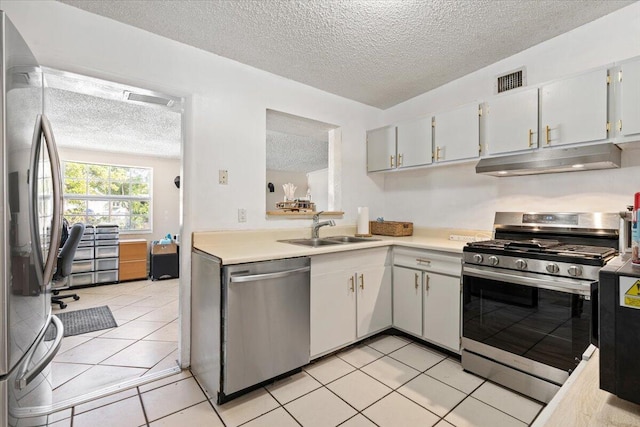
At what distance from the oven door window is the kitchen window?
5.94 m

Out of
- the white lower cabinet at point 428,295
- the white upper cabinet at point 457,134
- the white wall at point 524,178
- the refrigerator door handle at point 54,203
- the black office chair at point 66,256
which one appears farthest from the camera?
the black office chair at point 66,256

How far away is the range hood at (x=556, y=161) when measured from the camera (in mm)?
1799

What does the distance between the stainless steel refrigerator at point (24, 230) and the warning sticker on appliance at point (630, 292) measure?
169 cm

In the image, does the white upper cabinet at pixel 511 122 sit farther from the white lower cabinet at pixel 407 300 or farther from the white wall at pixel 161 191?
the white wall at pixel 161 191

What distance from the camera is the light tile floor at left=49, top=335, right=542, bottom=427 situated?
1.61 m

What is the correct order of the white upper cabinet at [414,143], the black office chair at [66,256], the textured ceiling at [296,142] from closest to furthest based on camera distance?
1. the white upper cabinet at [414,143]
2. the textured ceiling at [296,142]
3. the black office chair at [66,256]

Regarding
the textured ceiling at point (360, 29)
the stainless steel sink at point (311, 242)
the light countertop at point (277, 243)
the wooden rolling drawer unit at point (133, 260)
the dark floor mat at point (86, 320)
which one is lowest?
the dark floor mat at point (86, 320)

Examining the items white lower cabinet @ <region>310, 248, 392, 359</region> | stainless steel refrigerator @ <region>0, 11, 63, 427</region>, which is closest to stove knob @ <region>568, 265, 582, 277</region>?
white lower cabinet @ <region>310, 248, 392, 359</region>

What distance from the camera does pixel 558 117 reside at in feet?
6.51

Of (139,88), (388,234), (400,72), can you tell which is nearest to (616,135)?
(400,72)

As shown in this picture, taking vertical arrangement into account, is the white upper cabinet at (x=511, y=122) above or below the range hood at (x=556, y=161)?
above

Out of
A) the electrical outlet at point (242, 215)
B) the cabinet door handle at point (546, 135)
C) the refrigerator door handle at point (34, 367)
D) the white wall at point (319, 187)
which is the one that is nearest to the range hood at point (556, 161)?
the cabinet door handle at point (546, 135)

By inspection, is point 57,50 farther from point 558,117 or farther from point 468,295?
point 558,117

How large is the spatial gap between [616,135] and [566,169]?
13.8 inches
